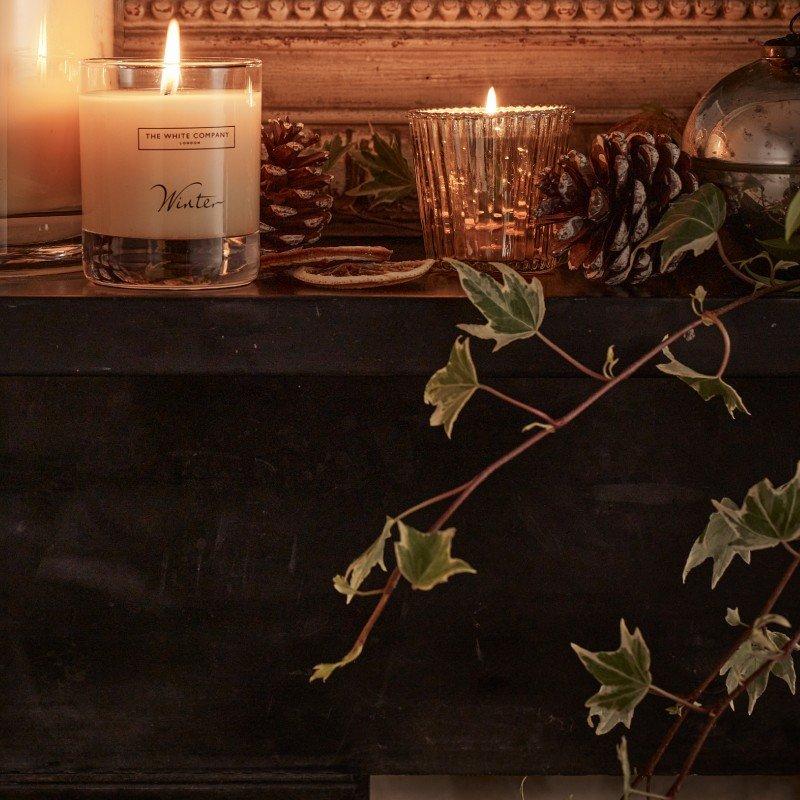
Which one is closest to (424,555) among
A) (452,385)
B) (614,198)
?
(452,385)

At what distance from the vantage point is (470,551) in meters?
0.46

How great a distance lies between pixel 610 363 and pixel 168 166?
195 millimetres

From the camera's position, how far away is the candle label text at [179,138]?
39 cm

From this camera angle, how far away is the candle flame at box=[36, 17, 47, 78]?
427mm

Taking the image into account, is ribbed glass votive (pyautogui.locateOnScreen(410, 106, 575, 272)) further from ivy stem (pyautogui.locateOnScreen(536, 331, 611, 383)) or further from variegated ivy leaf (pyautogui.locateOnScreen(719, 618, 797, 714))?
variegated ivy leaf (pyautogui.locateOnScreen(719, 618, 797, 714))

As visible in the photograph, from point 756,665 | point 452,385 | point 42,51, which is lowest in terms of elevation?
point 756,665

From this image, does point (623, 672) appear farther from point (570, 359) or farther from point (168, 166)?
point (168, 166)

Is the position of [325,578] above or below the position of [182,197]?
below

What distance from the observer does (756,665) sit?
17.0 inches

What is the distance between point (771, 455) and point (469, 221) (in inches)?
7.1

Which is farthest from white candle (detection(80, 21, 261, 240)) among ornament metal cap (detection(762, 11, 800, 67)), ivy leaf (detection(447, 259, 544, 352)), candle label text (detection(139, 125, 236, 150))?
ornament metal cap (detection(762, 11, 800, 67))

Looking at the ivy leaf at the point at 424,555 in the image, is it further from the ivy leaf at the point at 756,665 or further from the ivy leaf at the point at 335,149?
the ivy leaf at the point at 335,149

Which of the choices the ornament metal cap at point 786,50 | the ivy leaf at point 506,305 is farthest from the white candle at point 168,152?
the ornament metal cap at point 786,50

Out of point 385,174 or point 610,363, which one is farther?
point 385,174
